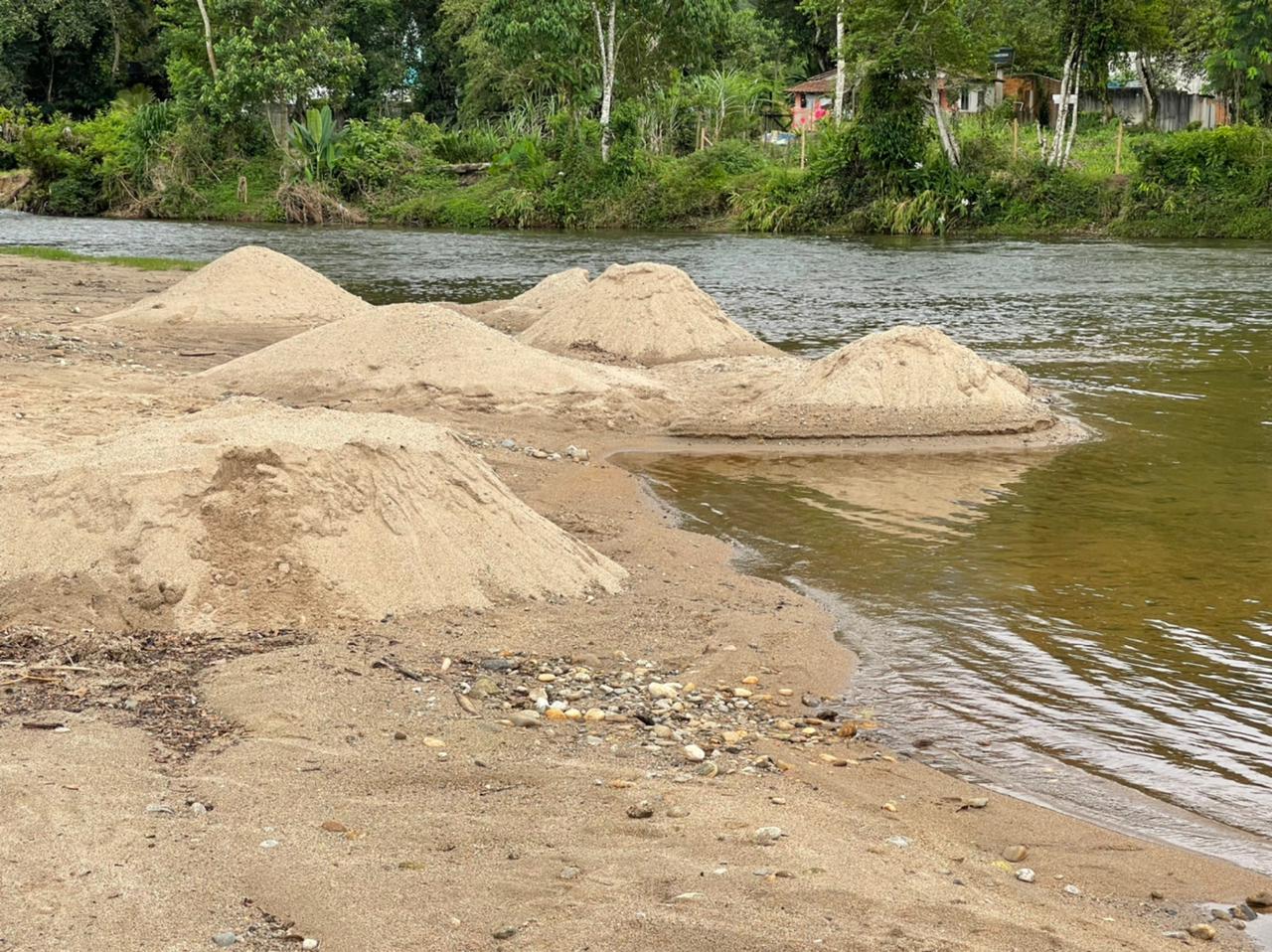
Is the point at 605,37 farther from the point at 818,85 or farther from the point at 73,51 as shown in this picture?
the point at 73,51

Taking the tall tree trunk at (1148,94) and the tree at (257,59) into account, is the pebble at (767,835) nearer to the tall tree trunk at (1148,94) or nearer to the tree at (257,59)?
the tree at (257,59)

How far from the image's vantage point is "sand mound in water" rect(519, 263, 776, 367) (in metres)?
14.3

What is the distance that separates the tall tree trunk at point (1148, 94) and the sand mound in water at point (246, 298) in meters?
33.0

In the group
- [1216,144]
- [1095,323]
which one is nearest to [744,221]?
[1216,144]

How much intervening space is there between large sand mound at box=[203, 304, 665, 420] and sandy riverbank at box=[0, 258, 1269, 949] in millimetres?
Answer: 5092

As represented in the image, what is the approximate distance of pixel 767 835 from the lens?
3959 mm

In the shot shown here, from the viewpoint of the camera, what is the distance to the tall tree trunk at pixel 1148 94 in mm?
43438

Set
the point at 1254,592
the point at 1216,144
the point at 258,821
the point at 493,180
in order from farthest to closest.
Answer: the point at 493,180 → the point at 1216,144 → the point at 1254,592 → the point at 258,821

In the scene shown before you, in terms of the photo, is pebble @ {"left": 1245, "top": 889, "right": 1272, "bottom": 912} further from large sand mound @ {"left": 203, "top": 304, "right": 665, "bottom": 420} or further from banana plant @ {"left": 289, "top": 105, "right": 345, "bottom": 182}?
banana plant @ {"left": 289, "top": 105, "right": 345, "bottom": 182}

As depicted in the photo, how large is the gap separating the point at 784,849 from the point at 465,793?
3.01 feet

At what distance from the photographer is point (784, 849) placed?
12.7 ft

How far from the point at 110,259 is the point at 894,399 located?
648 inches

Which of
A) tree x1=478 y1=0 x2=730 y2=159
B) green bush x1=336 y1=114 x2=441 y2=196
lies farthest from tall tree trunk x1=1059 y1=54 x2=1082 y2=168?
green bush x1=336 y1=114 x2=441 y2=196

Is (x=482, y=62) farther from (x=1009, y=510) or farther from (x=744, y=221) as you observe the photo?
(x=1009, y=510)
